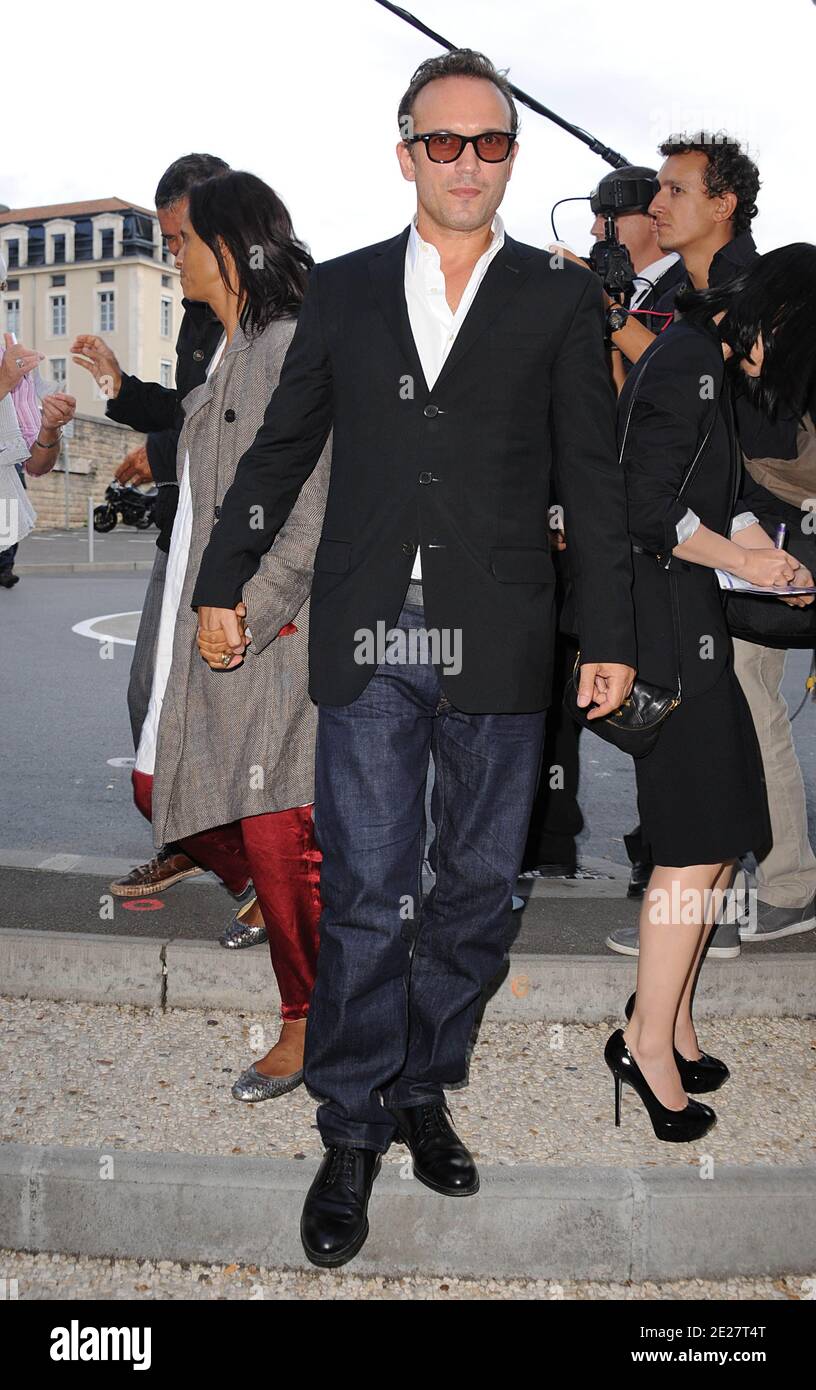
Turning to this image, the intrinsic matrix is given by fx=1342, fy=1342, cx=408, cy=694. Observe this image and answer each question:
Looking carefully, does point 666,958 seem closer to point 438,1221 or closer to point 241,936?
point 438,1221

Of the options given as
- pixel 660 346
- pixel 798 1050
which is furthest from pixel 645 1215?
pixel 660 346

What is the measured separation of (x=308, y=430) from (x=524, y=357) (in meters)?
0.49

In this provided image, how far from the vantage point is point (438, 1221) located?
2.78 meters

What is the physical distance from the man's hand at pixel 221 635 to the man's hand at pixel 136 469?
55.6 inches

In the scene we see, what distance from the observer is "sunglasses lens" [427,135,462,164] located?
8.80 feet

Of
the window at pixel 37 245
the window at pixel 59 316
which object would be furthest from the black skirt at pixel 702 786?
the window at pixel 37 245

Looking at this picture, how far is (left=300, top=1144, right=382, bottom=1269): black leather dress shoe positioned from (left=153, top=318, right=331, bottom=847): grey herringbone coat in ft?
2.78

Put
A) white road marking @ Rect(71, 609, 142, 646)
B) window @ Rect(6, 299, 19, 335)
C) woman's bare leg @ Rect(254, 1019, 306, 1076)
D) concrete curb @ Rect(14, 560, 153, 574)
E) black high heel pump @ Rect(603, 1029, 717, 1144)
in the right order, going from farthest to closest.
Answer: window @ Rect(6, 299, 19, 335) < concrete curb @ Rect(14, 560, 153, 574) < white road marking @ Rect(71, 609, 142, 646) < woman's bare leg @ Rect(254, 1019, 306, 1076) < black high heel pump @ Rect(603, 1029, 717, 1144)

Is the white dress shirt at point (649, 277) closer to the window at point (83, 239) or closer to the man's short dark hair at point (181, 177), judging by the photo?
the man's short dark hair at point (181, 177)

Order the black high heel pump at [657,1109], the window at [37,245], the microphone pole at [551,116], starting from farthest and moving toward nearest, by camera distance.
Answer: the window at [37,245] → the microphone pole at [551,116] → the black high heel pump at [657,1109]

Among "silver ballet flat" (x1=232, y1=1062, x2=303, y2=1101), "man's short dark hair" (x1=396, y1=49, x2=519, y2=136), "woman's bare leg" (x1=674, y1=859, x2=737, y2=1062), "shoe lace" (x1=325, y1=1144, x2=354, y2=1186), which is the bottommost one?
"silver ballet flat" (x1=232, y1=1062, x2=303, y2=1101)

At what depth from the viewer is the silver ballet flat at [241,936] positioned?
3.85 meters

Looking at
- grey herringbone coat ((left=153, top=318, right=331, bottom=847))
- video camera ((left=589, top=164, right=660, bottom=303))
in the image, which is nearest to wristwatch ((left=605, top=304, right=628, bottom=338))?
video camera ((left=589, top=164, right=660, bottom=303))

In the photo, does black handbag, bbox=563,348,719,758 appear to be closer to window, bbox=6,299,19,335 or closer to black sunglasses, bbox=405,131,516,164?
black sunglasses, bbox=405,131,516,164
